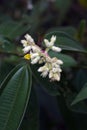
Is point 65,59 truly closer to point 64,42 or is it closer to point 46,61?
point 64,42

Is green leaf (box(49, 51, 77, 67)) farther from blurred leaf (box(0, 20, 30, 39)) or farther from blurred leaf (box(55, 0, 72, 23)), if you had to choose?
blurred leaf (box(55, 0, 72, 23))

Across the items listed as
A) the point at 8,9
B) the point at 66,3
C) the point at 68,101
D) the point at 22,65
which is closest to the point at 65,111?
the point at 68,101

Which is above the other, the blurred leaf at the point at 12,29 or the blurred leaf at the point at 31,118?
the blurred leaf at the point at 12,29

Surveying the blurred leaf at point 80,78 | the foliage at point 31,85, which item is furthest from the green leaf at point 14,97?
the blurred leaf at point 80,78

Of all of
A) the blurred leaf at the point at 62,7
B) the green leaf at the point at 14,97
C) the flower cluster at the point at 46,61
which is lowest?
the green leaf at the point at 14,97

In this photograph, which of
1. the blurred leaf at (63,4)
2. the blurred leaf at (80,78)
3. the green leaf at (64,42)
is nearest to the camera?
the green leaf at (64,42)

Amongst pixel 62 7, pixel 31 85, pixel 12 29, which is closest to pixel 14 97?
pixel 31 85

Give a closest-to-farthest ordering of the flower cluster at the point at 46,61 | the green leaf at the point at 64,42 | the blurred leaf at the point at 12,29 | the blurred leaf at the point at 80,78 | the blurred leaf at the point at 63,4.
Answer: the flower cluster at the point at 46,61 < the green leaf at the point at 64,42 < the blurred leaf at the point at 12,29 < the blurred leaf at the point at 80,78 < the blurred leaf at the point at 63,4

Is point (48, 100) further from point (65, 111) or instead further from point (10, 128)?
point (10, 128)

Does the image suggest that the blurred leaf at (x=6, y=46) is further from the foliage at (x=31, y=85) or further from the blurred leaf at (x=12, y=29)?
the blurred leaf at (x=12, y=29)
